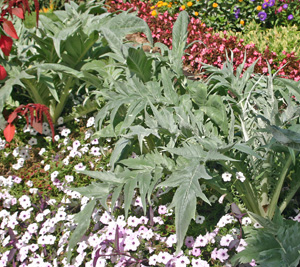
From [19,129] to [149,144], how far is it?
4.75 feet

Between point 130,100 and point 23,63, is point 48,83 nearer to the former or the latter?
point 23,63

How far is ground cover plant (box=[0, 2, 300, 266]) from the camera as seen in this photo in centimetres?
204

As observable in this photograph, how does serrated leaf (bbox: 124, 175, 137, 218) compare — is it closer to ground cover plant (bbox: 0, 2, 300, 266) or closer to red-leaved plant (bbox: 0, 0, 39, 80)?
ground cover plant (bbox: 0, 2, 300, 266)

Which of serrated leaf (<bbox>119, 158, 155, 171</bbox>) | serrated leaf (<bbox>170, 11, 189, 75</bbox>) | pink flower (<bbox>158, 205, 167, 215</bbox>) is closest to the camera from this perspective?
serrated leaf (<bbox>119, 158, 155, 171</bbox>)

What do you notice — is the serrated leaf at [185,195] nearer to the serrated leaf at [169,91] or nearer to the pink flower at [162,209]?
the pink flower at [162,209]

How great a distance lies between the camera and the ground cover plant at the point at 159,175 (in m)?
2.04

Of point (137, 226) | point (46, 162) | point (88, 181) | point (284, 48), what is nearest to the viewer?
point (137, 226)

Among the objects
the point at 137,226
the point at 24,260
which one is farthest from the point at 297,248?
the point at 24,260

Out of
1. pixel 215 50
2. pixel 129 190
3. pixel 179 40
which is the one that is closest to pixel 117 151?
pixel 129 190

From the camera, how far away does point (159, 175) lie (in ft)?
7.14

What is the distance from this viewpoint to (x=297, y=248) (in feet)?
5.97

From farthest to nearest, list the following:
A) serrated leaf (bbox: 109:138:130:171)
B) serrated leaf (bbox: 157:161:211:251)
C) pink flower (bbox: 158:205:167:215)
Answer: pink flower (bbox: 158:205:167:215), serrated leaf (bbox: 109:138:130:171), serrated leaf (bbox: 157:161:211:251)

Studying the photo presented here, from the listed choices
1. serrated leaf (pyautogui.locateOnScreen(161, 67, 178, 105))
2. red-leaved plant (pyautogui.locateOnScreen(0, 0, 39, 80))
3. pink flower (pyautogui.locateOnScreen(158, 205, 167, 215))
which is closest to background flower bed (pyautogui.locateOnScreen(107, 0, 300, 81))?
serrated leaf (pyautogui.locateOnScreen(161, 67, 178, 105))

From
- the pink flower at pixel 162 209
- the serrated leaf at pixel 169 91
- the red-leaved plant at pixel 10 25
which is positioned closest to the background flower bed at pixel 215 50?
the serrated leaf at pixel 169 91
